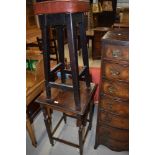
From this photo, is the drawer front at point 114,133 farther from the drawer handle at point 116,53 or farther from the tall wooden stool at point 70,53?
the drawer handle at point 116,53

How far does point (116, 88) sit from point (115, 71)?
0.14m

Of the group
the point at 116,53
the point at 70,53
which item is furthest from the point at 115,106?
the point at 70,53

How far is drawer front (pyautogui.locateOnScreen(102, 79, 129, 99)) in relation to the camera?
128 cm

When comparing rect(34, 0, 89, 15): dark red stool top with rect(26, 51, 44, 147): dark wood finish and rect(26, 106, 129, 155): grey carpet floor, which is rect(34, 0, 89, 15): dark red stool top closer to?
rect(26, 51, 44, 147): dark wood finish

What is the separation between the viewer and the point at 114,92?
1337 mm

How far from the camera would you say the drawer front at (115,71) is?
4.00ft

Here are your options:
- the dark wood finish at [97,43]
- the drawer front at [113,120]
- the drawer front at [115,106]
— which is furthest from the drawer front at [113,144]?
the dark wood finish at [97,43]

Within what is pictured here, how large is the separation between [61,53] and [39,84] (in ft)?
1.78

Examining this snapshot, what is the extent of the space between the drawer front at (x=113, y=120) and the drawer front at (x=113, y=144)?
0.64 ft

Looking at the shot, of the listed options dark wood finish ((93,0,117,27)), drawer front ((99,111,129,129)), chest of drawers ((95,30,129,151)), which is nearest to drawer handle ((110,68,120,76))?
chest of drawers ((95,30,129,151))

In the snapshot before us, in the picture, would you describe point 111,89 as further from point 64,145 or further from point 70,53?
point 64,145

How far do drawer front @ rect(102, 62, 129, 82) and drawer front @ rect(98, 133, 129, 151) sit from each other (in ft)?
2.14
